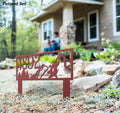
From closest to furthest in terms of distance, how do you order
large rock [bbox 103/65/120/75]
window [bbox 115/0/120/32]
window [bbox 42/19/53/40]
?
large rock [bbox 103/65/120/75]
window [bbox 115/0/120/32]
window [bbox 42/19/53/40]

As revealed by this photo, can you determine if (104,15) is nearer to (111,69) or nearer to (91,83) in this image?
(111,69)

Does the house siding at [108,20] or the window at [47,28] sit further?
the window at [47,28]

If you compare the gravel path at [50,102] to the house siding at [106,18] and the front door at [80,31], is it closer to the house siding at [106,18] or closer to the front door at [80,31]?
the house siding at [106,18]

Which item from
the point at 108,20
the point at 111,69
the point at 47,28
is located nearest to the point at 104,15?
the point at 108,20

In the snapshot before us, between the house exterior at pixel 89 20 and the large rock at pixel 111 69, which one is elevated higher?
the house exterior at pixel 89 20

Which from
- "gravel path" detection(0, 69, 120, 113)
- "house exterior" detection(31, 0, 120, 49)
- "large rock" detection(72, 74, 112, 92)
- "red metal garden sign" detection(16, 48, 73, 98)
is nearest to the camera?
"gravel path" detection(0, 69, 120, 113)

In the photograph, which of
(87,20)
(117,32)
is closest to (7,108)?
(117,32)

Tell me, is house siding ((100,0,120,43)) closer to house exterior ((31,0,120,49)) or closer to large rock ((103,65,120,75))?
house exterior ((31,0,120,49))

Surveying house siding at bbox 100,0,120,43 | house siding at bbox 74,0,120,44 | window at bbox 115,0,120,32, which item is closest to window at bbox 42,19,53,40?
house siding at bbox 74,0,120,44

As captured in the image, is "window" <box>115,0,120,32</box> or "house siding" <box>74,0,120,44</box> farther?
"house siding" <box>74,0,120,44</box>

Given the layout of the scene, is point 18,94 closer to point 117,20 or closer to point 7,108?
point 7,108

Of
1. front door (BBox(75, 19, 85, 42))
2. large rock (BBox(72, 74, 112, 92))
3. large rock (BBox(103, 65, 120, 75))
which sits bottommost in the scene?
large rock (BBox(72, 74, 112, 92))

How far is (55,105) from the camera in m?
2.31

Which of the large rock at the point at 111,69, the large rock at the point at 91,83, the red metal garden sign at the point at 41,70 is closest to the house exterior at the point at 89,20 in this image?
the large rock at the point at 111,69
